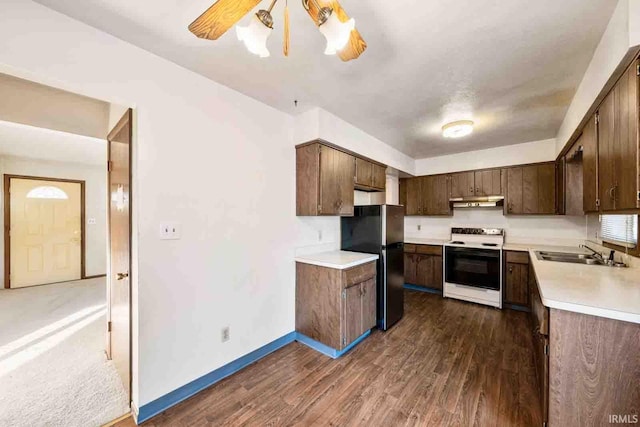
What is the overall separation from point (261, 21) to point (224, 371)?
2.48 meters


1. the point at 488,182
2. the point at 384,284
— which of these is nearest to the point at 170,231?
the point at 384,284

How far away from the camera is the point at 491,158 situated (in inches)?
156

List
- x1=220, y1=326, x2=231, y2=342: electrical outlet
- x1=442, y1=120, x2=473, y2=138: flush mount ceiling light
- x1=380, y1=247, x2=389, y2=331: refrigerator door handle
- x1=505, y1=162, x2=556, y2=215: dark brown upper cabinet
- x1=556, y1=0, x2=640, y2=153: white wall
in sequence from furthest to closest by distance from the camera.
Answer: x1=505, y1=162, x2=556, y2=215: dark brown upper cabinet
x1=380, y1=247, x2=389, y2=331: refrigerator door handle
x1=442, y1=120, x2=473, y2=138: flush mount ceiling light
x1=220, y1=326, x2=231, y2=342: electrical outlet
x1=556, y1=0, x2=640, y2=153: white wall

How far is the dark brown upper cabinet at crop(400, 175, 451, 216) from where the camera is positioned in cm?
439

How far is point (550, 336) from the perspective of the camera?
1.33m

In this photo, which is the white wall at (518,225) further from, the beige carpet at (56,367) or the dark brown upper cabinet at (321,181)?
the beige carpet at (56,367)

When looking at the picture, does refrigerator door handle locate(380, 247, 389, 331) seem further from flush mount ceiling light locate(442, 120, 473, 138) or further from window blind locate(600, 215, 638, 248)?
window blind locate(600, 215, 638, 248)

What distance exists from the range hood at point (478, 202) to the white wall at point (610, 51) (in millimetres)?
1840

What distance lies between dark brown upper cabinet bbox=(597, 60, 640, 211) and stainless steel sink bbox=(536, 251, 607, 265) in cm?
103

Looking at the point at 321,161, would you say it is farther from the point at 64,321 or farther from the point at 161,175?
the point at 64,321

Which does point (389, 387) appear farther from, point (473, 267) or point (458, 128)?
point (458, 128)

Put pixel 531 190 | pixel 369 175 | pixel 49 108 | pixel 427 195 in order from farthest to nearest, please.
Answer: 1. pixel 427 195
2. pixel 531 190
3. pixel 369 175
4. pixel 49 108

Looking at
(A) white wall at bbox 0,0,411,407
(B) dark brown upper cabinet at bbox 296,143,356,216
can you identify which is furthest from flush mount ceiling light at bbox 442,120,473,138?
(A) white wall at bbox 0,0,411,407

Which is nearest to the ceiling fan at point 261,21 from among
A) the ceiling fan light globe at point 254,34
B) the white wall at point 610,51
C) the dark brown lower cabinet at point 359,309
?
the ceiling fan light globe at point 254,34
